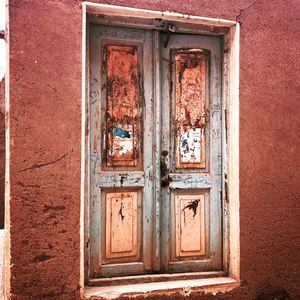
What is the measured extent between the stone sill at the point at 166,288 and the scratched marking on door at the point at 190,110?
1047 mm

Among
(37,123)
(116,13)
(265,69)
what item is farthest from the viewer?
(265,69)

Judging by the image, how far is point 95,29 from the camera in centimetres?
313

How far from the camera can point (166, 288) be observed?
3.03m

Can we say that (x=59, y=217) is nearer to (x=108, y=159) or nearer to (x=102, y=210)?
(x=102, y=210)

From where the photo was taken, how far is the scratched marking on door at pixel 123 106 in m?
3.18

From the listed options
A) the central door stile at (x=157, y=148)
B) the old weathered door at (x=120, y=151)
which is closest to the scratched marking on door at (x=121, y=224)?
the old weathered door at (x=120, y=151)

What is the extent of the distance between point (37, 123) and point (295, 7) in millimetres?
2583

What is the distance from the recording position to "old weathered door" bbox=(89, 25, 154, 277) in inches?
→ 123

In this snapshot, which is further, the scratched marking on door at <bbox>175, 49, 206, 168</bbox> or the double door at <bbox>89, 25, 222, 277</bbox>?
the scratched marking on door at <bbox>175, 49, 206, 168</bbox>

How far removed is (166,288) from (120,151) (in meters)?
1.25

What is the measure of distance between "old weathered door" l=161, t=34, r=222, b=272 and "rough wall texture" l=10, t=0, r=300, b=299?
279 mm

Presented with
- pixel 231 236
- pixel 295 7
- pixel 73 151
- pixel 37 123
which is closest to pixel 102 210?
pixel 73 151

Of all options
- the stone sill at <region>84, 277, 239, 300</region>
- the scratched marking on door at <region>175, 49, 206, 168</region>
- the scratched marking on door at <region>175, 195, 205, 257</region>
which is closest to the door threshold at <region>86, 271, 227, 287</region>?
Answer: the stone sill at <region>84, 277, 239, 300</region>

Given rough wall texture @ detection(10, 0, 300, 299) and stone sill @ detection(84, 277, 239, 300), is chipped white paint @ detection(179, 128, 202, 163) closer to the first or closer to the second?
rough wall texture @ detection(10, 0, 300, 299)
